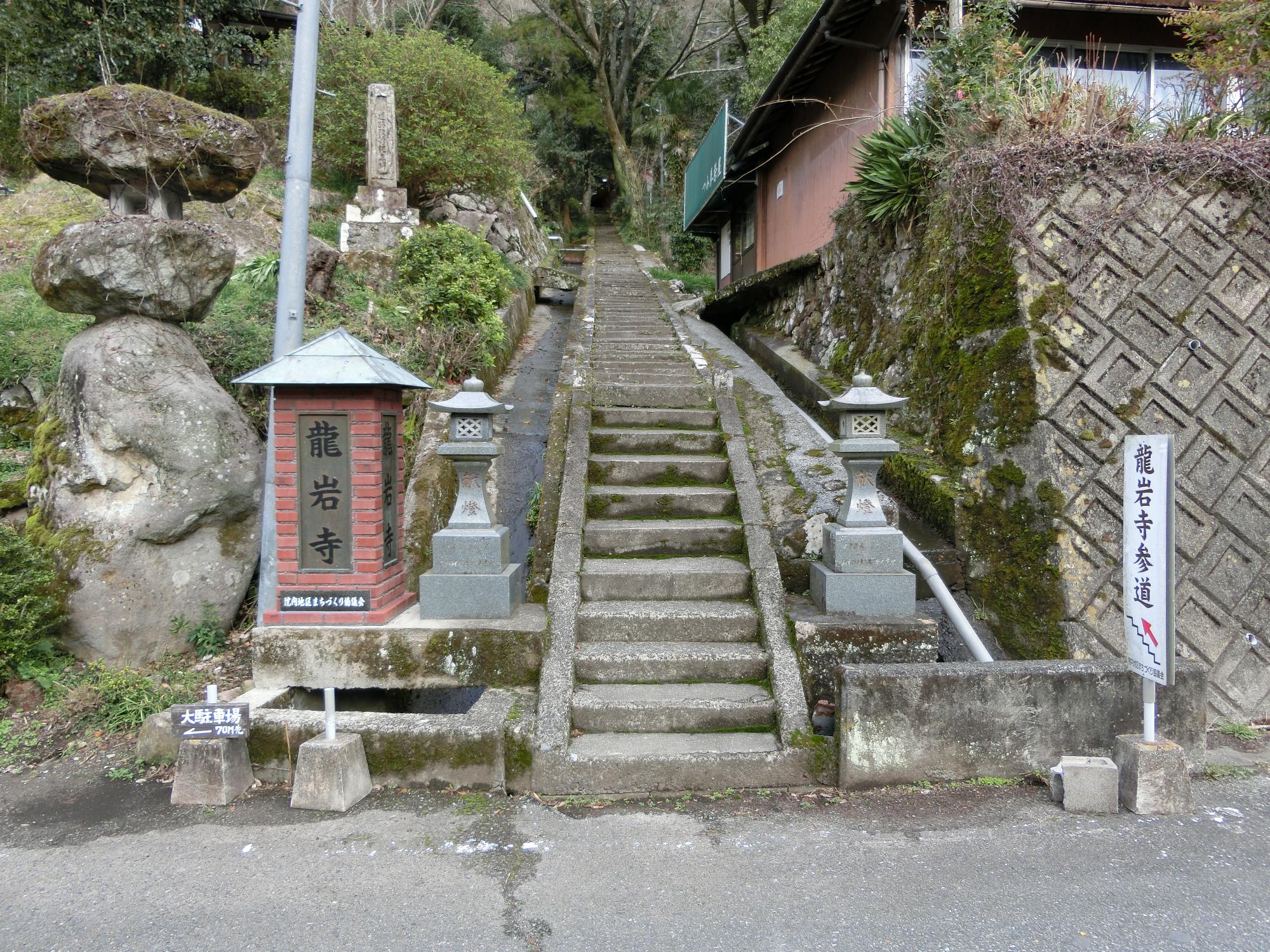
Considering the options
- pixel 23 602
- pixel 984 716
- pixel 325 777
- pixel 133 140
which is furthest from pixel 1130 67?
pixel 23 602

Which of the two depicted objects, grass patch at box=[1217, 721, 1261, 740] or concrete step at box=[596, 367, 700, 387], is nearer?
grass patch at box=[1217, 721, 1261, 740]

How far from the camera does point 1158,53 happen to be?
30.7 ft

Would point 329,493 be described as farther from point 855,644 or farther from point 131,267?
point 855,644

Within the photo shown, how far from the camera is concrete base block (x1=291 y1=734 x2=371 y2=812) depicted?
3992mm

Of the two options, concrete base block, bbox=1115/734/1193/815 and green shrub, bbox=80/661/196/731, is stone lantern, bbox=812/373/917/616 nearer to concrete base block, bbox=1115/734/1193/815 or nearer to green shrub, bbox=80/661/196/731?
concrete base block, bbox=1115/734/1193/815

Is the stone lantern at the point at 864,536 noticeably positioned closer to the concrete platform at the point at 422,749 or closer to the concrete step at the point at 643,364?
the concrete platform at the point at 422,749

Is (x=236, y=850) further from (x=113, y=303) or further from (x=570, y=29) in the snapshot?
(x=570, y=29)

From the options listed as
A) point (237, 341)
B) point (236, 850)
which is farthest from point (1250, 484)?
point (237, 341)

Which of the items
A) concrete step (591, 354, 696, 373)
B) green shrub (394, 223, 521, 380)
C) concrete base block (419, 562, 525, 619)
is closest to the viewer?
concrete base block (419, 562, 525, 619)

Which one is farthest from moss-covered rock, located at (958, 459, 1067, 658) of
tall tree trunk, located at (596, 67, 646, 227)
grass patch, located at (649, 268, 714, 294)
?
tall tree trunk, located at (596, 67, 646, 227)

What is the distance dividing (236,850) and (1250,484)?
7402mm

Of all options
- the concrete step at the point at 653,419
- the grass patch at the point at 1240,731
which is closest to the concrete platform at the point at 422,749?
the concrete step at the point at 653,419

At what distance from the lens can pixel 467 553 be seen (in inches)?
199

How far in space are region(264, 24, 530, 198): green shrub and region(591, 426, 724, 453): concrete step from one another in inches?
340
